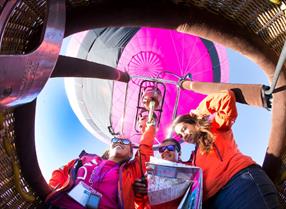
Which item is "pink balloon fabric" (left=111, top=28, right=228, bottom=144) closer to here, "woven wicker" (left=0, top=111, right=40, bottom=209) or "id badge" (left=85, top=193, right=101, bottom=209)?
"id badge" (left=85, top=193, right=101, bottom=209)

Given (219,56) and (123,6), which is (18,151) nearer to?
(123,6)

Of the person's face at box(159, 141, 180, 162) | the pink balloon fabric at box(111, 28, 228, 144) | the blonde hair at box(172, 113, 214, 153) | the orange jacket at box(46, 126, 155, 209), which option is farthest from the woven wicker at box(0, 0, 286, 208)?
the pink balloon fabric at box(111, 28, 228, 144)

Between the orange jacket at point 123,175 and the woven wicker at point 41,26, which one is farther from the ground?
the woven wicker at point 41,26

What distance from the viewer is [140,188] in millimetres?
1526

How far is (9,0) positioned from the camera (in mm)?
620

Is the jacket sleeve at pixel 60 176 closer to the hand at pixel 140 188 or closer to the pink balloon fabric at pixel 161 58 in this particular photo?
the hand at pixel 140 188

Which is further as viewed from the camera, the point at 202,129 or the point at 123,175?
the point at 123,175

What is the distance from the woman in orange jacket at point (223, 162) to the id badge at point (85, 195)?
1.35 feet

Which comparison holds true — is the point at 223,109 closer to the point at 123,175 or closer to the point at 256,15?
the point at 256,15

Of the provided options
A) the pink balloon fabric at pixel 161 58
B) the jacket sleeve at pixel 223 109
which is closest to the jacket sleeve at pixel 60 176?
the jacket sleeve at pixel 223 109

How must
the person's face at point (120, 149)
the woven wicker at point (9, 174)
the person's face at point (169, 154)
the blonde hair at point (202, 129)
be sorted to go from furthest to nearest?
1. the person's face at point (120, 149)
2. the person's face at point (169, 154)
3. the blonde hair at point (202, 129)
4. the woven wicker at point (9, 174)

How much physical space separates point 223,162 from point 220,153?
0.04 metres

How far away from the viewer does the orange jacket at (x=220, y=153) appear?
1346 millimetres

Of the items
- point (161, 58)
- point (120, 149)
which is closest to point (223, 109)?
point (120, 149)
